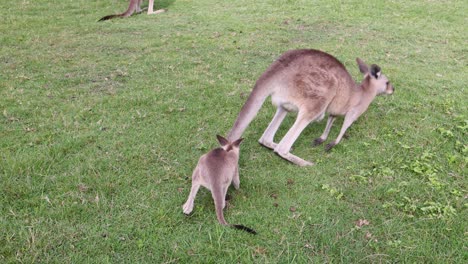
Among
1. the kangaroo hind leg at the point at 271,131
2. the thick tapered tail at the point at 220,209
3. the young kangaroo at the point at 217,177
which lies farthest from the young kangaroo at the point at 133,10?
the thick tapered tail at the point at 220,209

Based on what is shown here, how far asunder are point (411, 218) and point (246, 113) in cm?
142

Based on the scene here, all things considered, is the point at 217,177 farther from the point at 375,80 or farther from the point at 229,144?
the point at 375,80

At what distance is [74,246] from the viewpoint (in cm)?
254

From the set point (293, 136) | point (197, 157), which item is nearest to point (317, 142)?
point (293, 136)

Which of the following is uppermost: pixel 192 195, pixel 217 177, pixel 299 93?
pixel 299 93

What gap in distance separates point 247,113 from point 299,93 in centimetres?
Result: 51

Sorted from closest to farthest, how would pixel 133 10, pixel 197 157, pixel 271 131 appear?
pixel 197 157
pixel 271 131
pixel 133 10

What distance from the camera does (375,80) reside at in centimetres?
414

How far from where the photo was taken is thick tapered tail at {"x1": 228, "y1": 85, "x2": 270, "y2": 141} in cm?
338

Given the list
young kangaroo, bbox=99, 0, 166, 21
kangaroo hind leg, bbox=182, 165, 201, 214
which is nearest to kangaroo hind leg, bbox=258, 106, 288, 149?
kangaroo hind leg, bbox=182, 165, 201, 214

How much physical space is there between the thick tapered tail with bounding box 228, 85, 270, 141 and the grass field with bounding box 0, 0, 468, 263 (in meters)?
0.32

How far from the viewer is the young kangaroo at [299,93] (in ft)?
11.6

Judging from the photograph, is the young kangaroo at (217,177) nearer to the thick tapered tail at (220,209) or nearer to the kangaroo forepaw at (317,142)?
the thick tapered tail at (220,209)

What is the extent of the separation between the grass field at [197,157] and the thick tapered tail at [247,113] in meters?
0.32
